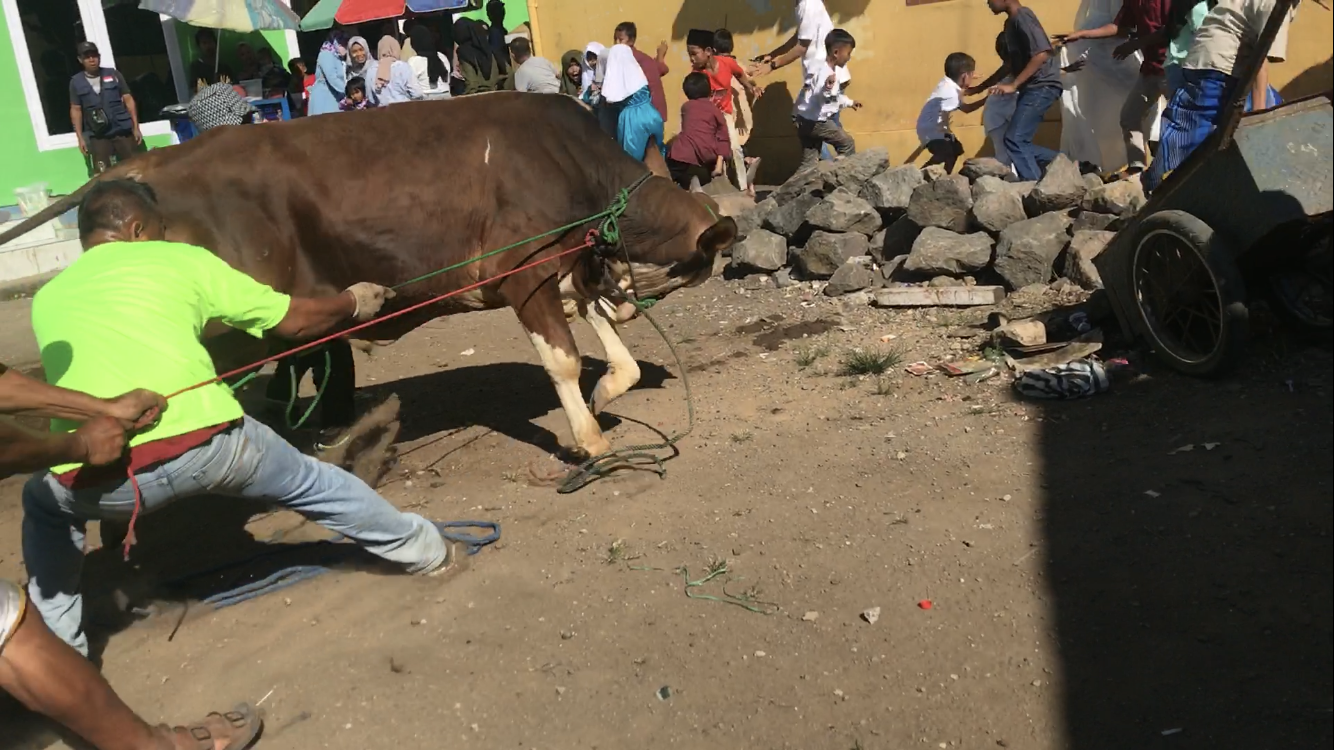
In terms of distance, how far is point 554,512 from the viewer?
5316mm

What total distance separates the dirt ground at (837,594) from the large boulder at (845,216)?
9.55 feet

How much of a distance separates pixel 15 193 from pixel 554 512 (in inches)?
456

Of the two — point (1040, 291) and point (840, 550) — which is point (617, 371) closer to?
point (840, 550)

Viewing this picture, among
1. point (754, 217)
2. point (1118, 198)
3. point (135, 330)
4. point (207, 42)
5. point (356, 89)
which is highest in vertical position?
point (135, 330)

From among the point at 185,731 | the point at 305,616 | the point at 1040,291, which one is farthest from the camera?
the point at 1040,291

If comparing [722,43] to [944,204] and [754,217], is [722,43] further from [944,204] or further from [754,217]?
[944,204]

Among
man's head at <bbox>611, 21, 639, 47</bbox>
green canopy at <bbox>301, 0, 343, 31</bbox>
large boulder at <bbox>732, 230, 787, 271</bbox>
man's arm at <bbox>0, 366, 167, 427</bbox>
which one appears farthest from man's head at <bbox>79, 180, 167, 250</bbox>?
green canopy at <bbox>301, 0, 343, 31</bbox>

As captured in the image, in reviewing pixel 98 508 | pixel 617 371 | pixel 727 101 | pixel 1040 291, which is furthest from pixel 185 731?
pixel 727 101

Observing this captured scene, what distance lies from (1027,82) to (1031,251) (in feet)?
7.65

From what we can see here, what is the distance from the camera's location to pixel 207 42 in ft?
50.9

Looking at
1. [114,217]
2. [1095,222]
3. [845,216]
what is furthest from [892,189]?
[114,217]

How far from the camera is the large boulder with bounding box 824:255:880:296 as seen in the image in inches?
331

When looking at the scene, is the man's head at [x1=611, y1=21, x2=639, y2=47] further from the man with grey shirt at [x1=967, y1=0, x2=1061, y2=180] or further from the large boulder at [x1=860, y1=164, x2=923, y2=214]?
the man with grey shirt at [x1=967, y1=0, x2=1061, y2=180]

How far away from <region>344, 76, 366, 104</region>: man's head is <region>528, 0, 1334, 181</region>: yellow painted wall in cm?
272
